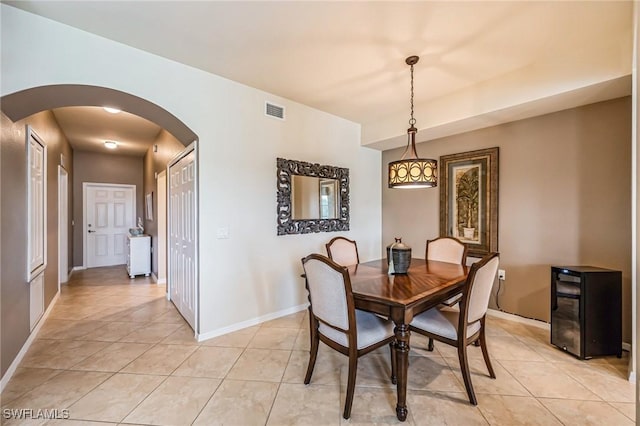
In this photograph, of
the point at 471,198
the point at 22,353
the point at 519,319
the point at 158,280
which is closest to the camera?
the point at 22,353

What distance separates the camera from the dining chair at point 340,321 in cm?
173

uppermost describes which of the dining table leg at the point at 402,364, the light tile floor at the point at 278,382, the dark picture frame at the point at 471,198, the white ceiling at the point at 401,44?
the white ceiling at the point at 401,44

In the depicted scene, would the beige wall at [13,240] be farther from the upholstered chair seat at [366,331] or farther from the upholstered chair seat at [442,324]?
the upholstered chair seat at [442,324]

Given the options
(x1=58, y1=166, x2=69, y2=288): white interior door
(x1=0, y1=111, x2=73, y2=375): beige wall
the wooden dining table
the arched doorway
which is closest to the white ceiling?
the arched doorway

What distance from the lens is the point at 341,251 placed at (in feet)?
9.84

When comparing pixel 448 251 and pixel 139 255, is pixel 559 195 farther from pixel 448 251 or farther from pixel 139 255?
pixel 139 255

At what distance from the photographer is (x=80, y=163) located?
6.43m

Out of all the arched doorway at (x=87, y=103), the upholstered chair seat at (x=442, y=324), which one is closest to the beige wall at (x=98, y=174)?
the arched doorway at (x=87, y=103)

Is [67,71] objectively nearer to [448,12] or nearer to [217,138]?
[217,138]

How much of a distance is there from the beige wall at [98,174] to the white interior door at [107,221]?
106 mm

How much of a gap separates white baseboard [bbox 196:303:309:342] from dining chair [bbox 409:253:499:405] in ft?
5.95

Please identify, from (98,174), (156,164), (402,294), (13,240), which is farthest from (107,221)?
(402,294)

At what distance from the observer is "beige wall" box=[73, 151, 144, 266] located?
6383 millimetres

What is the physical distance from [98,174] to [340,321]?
7.41 metres
